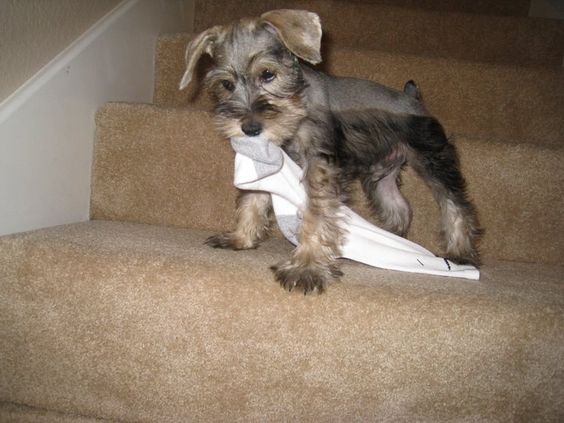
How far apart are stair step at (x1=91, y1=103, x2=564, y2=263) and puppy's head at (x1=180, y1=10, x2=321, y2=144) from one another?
36cm

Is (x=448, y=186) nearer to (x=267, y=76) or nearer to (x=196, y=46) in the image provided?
(x=267, y=76)

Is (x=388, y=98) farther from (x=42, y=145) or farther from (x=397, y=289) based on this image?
(x=42, y=145)

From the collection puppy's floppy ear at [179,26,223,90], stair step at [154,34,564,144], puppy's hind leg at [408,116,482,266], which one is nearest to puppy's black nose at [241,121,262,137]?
puppy's floppy ear at [179,26,223,90]

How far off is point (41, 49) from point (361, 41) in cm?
214

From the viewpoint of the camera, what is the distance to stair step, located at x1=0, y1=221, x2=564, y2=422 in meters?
1.46

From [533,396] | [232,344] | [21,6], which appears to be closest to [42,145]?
[21,6]

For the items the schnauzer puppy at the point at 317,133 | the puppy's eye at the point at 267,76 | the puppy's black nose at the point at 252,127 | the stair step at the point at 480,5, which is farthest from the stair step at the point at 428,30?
the puppy's black nose at the point at 252,127

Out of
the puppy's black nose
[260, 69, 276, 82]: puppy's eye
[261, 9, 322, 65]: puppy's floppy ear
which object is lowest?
the puppy's black nose

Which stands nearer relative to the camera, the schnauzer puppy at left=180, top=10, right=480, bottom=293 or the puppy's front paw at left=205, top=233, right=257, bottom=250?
the schnauzer puppy at left=180, top=10, right=480, bottom=293

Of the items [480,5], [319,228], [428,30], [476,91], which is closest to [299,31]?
[319,228]

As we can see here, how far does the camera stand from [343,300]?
1511mm

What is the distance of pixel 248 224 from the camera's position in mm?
2176

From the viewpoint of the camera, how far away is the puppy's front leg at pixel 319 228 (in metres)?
1.73

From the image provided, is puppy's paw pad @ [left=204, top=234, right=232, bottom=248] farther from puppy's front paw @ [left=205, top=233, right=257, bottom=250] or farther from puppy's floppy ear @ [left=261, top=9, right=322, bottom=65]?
puppy's floppy ear @ [left=261, top=9, right=322, bottom=65]
